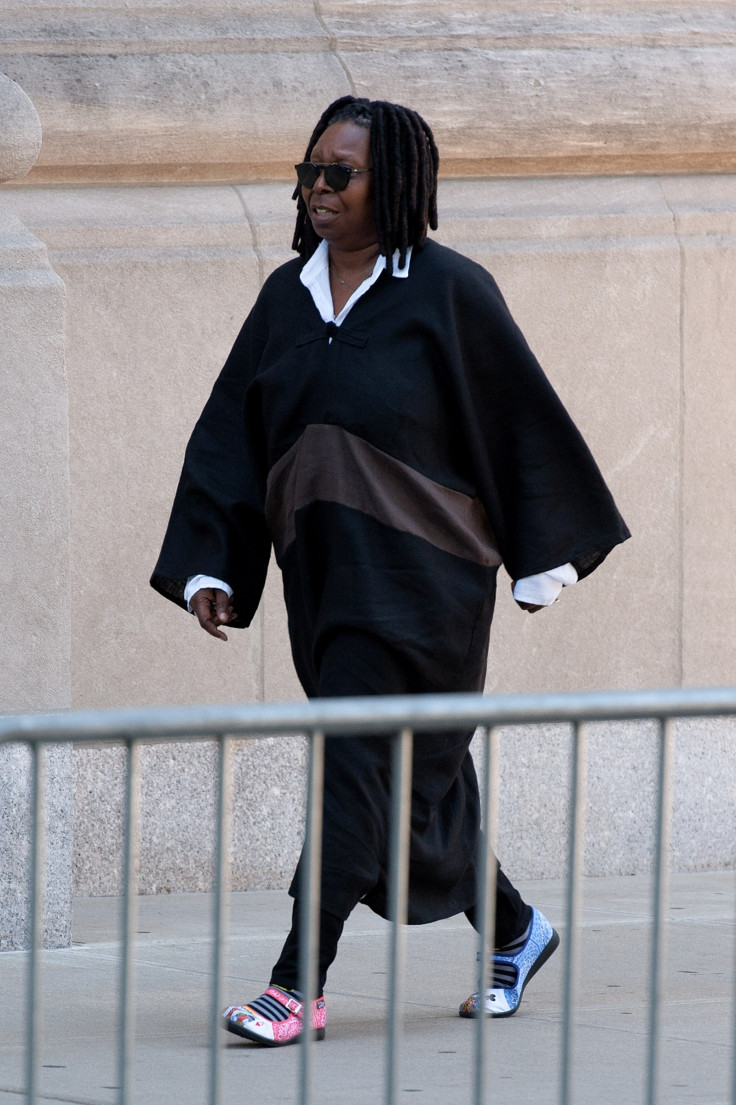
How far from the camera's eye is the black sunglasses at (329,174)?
443cm

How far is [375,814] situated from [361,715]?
6.15 ft

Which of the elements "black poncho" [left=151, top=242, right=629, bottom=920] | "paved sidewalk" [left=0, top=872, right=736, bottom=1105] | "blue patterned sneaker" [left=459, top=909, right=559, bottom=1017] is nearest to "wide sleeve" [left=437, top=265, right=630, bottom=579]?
"black poncho" [left=151, top=242, right=629, bottom=920]

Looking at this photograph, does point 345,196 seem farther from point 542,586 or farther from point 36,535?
point 36,535

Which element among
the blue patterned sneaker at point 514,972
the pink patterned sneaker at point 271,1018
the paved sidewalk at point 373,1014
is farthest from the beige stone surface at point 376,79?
the pink patterned sneaker at point 271,1018

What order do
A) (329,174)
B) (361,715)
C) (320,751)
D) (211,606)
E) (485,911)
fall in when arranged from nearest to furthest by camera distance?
(361,715), (320,751), (485,911), (329,174), (211,606)

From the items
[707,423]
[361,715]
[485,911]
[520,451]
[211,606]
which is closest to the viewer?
[361,715]

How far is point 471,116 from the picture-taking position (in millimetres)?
6824

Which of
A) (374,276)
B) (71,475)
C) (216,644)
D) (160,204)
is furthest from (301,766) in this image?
(374,276)

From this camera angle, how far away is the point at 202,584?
15.3 ft

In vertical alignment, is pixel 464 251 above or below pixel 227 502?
below

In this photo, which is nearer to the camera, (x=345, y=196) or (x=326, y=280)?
(x=345, y=196)

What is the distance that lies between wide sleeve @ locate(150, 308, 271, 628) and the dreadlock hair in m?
0.41

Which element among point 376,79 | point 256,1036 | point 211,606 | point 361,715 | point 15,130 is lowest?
point 256,1036

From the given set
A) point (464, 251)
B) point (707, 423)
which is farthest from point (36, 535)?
point (707, 423)
